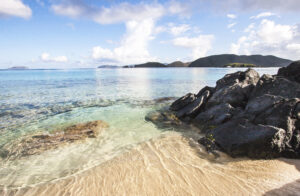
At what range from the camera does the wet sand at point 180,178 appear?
216 inches

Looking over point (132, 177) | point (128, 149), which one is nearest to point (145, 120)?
point (128, 149)

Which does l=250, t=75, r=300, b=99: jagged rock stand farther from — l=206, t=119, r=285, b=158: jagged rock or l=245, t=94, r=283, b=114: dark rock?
l=206, t=119, r=285, b=158: jagged rock

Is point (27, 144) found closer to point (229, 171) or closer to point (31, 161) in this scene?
point (31, 161)

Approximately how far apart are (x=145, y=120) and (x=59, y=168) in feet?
24.7

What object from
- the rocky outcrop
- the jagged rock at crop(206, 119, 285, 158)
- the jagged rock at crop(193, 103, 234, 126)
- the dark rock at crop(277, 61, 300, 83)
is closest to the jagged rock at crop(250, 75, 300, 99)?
the rocky outcrop

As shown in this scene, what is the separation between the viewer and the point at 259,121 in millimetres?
8695

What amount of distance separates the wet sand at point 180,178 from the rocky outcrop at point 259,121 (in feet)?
1.88

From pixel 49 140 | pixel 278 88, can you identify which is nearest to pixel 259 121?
pixel 278 88

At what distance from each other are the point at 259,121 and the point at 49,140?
12.4 metres

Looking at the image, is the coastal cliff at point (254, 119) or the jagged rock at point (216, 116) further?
the jagged rock at point (216, 116)

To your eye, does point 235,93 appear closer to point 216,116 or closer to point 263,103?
point 216,116

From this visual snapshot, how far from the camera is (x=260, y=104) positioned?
31.8 feet

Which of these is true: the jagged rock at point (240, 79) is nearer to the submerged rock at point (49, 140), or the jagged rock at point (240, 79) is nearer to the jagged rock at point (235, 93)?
the jagged rock at point (235, 93)

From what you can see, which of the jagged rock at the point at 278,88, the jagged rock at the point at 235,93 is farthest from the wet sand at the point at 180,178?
the jagged rock at the point at 235,93
